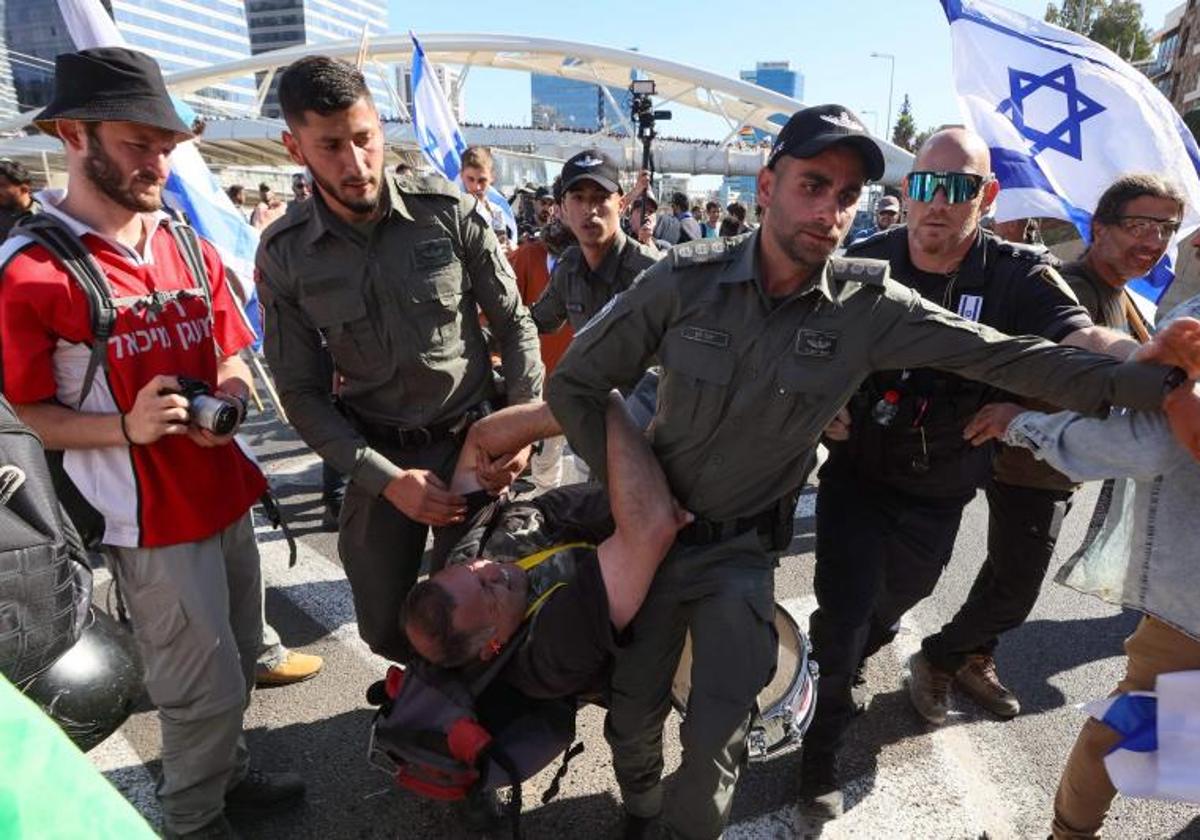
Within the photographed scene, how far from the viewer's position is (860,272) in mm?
2023

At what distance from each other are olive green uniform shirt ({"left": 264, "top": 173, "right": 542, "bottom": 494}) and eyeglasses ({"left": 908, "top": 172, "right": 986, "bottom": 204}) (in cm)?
154

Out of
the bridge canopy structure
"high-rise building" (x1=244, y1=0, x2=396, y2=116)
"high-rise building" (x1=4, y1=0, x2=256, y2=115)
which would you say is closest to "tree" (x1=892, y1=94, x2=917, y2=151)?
the bridge canopy structure

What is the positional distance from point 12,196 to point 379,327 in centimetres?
370

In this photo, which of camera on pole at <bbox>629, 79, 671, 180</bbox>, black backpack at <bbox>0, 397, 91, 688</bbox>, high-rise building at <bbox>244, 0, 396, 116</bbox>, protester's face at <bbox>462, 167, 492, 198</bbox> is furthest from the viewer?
high-rise building at <bbox>244, 0, 396, 116</bbox>

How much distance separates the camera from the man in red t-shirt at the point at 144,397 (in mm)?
1879

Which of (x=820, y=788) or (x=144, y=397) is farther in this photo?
(x=820, y=788)

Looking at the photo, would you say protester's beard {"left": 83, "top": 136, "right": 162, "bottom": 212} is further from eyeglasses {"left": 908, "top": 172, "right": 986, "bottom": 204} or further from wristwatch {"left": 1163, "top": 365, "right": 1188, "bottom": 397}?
wristwatch {"left": 1163, "top": 365, "right": 1188, "bottom": 397}

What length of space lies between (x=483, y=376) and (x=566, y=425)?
74cm

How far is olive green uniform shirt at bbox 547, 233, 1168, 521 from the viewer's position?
1999 millimetres

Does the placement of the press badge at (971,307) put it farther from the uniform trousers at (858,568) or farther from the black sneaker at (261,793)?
the black sneaker at (261,793)

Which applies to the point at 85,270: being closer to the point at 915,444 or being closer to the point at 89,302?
the point at 89,302

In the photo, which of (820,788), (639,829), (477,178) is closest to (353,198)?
(639,829)

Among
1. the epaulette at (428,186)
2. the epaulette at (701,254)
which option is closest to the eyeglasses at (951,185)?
the epaulette at (701,254)

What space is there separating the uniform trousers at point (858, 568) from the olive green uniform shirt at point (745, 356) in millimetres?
578
